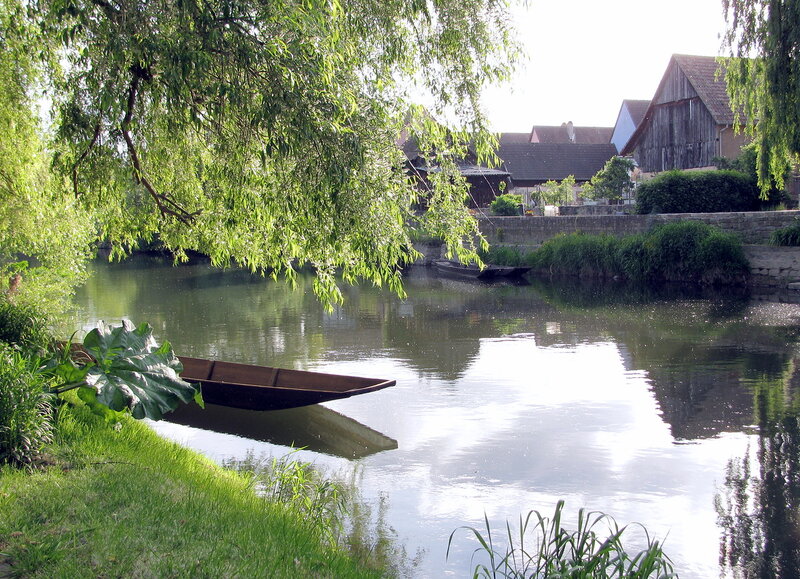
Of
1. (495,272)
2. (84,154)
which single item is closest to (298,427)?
(84,154)

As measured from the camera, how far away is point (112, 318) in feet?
62.6

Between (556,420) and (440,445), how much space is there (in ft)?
5.90

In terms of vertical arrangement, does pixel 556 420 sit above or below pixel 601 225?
below

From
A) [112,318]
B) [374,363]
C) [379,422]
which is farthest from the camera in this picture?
[112,318]

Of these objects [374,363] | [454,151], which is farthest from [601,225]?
[454,151]

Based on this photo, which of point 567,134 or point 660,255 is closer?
point 660,255

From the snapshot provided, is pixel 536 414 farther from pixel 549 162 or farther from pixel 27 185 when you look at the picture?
pixel 549 162

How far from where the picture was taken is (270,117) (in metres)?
5.11

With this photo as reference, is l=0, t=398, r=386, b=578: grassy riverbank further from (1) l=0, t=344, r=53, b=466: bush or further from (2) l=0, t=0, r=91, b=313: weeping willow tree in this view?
(2) l=0, t=0, r=91, b=313: weeping willow tree

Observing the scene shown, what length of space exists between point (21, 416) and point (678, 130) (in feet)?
111

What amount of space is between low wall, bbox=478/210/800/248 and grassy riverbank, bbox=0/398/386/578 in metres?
11.7

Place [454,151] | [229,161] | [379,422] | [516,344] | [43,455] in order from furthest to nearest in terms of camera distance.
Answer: [516,344] → [379,422] → [454,151] → [229,161] → [43,455]

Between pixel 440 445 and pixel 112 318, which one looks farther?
pixel 112 318

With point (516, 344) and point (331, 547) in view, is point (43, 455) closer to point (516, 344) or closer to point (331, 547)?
point (331, 547)
